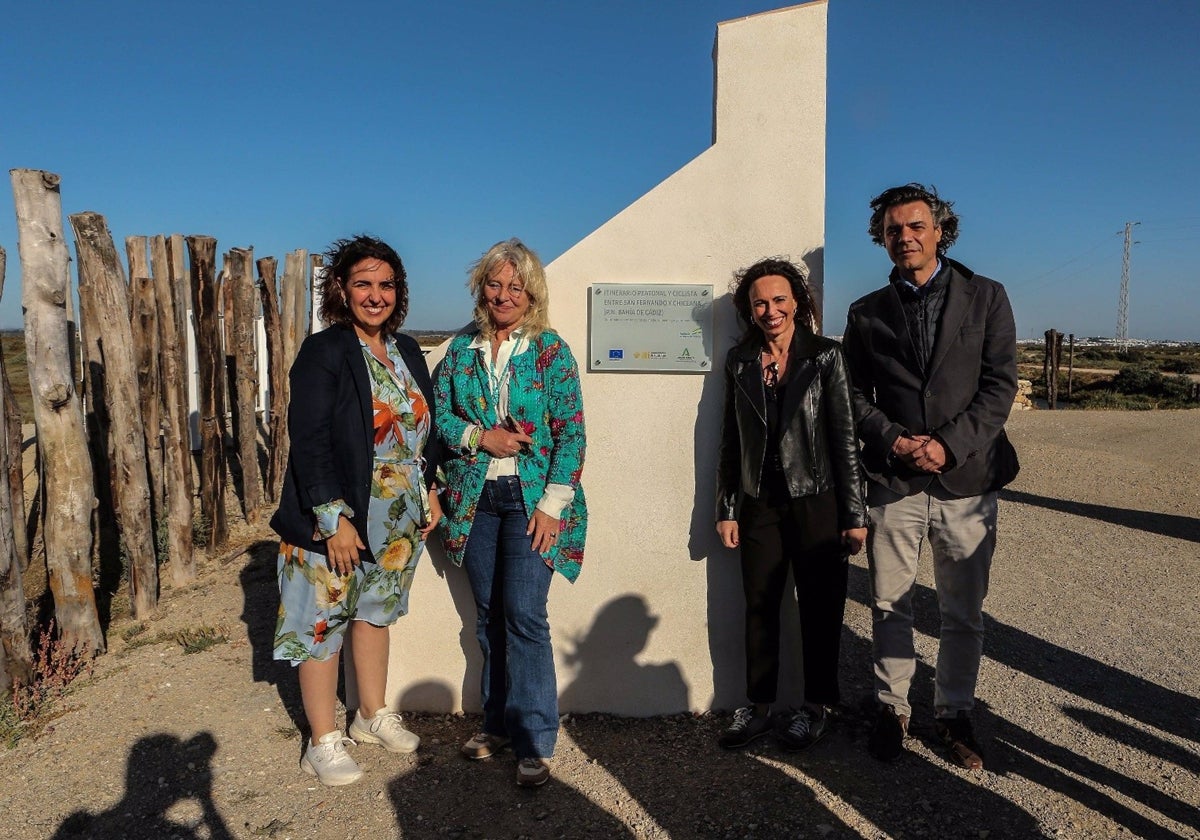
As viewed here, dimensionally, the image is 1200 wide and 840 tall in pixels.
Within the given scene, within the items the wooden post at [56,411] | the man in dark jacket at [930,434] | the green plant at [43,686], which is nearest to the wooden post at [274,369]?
the wooden post at [56,411]

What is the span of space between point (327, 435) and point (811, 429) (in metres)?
2.04

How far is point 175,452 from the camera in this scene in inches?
253

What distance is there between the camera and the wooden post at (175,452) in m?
6.45

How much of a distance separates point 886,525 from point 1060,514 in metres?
7.02

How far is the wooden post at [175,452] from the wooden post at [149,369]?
7 centimetres

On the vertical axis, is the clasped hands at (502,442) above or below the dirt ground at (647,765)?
above

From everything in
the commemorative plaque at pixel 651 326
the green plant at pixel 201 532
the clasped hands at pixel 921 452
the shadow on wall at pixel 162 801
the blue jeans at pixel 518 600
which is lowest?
the shadow on wall at pixel 162 801

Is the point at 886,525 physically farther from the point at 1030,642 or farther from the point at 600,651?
the point at 1030,642

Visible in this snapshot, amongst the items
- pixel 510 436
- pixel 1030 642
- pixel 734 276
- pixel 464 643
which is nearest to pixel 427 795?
pixel 464 643

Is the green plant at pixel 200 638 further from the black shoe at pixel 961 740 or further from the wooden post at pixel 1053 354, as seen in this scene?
the wooden post at pixel 1053 354

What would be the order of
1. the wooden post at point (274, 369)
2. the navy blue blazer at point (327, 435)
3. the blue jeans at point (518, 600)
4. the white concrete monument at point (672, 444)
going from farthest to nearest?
the wooden post at point (274, 369) < the white concrete monument at point (672, 444) < the blue jeans at point (518, 600) < the navy blue blazer at point (327, 435)

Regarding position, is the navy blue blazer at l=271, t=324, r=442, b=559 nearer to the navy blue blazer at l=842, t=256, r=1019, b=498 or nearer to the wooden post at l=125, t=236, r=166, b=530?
the navy blue blazer at l=842, t=256, r=1019, b=498

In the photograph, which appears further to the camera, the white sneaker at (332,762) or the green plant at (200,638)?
the green plant at (200,638)

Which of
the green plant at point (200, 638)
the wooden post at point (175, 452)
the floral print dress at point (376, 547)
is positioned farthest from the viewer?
the wooden post at point (175, 452)
